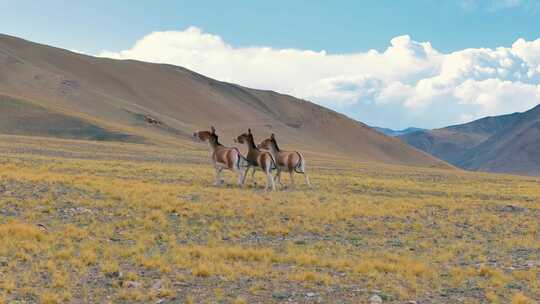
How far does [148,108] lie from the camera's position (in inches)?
4875

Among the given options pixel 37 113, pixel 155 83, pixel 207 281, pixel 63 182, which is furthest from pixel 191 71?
pixel 207 281

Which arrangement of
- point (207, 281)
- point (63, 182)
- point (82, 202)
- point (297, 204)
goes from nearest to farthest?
point (207, 281)
point (82, 202)
point (297, 204)
point (63, 182)

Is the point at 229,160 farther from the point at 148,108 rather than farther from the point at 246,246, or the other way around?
the point at 148,108

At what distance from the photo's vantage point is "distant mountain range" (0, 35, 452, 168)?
72.6m

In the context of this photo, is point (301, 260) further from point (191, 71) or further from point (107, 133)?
point (191, 71)

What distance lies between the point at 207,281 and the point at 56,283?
2.62m

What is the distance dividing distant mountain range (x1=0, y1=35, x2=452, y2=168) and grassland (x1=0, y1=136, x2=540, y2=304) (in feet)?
156

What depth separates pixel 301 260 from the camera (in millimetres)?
11719

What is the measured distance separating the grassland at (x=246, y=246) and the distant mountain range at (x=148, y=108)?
1870 inches

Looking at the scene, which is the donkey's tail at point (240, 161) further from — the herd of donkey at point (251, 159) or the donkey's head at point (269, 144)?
the donkey's head at point (269, 144)

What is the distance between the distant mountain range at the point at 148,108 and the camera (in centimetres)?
7262

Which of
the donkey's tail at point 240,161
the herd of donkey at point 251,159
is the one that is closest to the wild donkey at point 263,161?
the herd of donkey at point 251,159

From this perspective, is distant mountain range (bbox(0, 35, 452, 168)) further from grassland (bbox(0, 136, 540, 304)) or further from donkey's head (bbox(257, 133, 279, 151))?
grassland (bbox(0, 136, 540, 304))

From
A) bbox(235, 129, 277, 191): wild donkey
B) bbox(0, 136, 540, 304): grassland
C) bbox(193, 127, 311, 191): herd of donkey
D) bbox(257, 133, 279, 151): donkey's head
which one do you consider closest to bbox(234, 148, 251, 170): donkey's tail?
bbox(193, 127, 311, 191): herd of donkey
